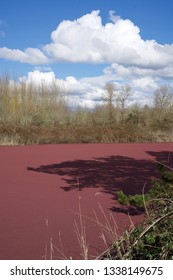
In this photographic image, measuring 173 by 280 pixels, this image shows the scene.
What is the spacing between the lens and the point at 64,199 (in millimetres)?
7211

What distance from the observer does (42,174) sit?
10078 mm

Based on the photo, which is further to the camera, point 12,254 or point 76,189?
point 76,189

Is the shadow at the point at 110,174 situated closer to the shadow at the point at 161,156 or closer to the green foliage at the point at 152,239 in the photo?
the shadow at the point at 161,156

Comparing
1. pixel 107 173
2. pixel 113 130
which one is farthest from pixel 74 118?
pixel 107 173

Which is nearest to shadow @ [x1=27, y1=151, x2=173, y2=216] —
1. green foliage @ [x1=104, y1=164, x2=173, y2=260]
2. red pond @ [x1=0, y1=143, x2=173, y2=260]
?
red pond @ [x1=0, y1=143, x2=173, y2=260]

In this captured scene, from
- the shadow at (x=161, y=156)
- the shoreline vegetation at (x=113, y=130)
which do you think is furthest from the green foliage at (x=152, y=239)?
the shadow at (x=161, y=156)

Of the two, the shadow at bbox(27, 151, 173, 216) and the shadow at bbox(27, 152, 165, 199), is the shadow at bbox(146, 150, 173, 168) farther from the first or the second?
the shadow at bbox(27, 152, 165, 199)

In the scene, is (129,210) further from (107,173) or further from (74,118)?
(74,118)

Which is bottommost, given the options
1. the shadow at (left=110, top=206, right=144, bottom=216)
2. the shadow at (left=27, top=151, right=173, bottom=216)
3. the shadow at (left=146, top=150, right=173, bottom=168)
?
the shadow at (left=110, top=206, right=144, bottom=216)

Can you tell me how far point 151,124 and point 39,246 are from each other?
23075 mm

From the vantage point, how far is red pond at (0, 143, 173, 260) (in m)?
4.82
